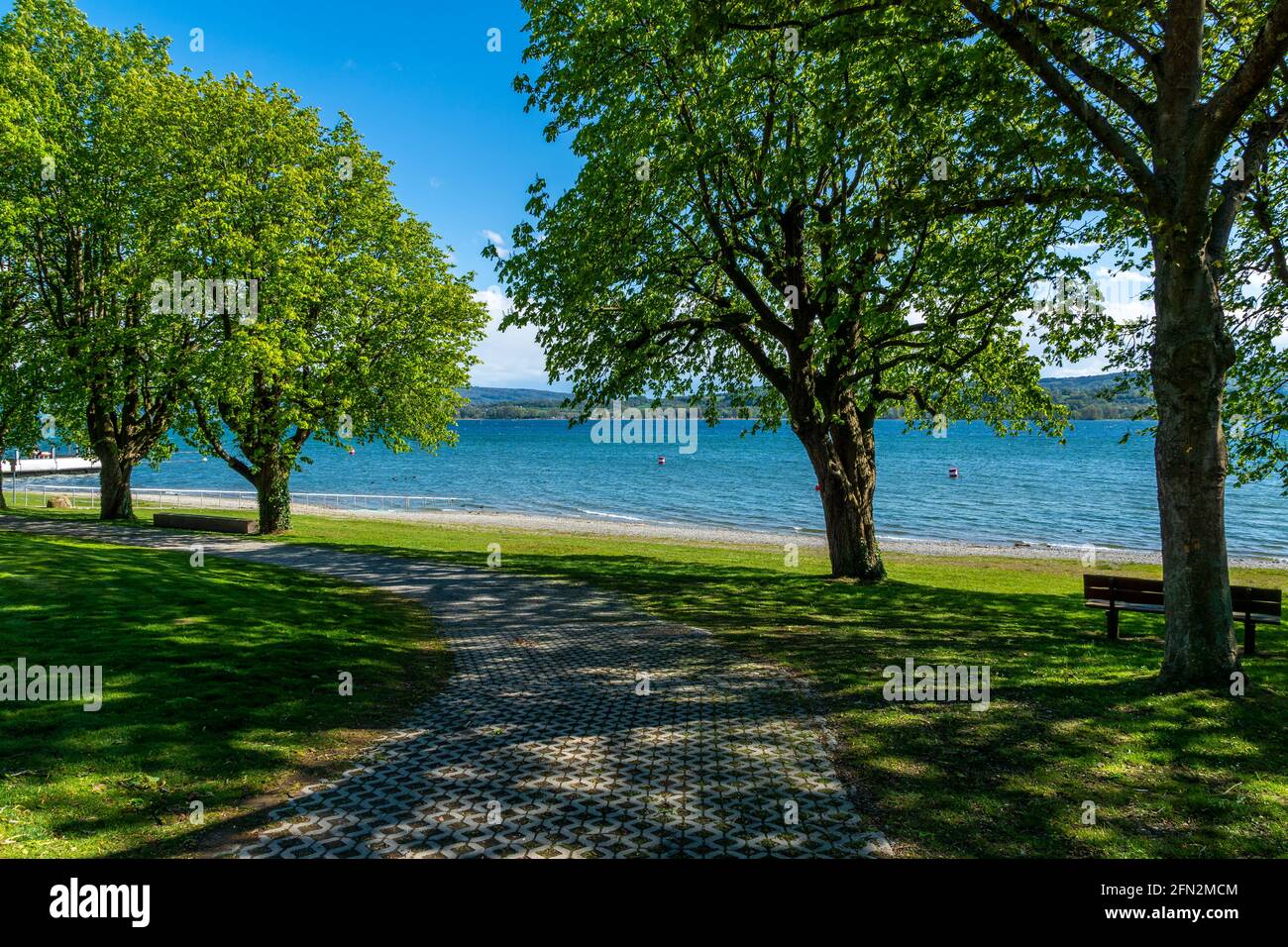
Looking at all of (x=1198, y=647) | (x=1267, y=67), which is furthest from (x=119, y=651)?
(x=1267, y=67)

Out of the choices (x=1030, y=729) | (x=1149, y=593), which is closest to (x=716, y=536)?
(x=1149, y=593)

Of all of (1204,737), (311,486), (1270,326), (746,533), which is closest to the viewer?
(1204,737)

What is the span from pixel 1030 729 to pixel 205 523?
2880 cm

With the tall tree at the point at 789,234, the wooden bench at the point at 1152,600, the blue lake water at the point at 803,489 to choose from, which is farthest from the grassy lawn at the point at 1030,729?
the blue lake water at the point at 803,489

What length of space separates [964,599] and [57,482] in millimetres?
90786

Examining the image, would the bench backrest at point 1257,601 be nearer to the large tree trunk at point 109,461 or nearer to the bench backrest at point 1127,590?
the bench backrest at point 1127,590

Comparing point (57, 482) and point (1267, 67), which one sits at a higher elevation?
point (1267, 67)

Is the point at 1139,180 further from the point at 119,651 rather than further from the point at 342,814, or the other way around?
the point at 119,651

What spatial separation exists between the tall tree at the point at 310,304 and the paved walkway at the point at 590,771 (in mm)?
15336

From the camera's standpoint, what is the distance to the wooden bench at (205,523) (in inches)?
1040

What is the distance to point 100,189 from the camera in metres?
23.2

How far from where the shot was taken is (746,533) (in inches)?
1656

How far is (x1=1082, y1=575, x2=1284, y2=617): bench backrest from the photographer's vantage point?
10688 millimetres

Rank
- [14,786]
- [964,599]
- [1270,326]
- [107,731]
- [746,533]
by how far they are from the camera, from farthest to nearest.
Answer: [746,533] → [964,599] → [1270,326] → [107,731] → [14,786]
